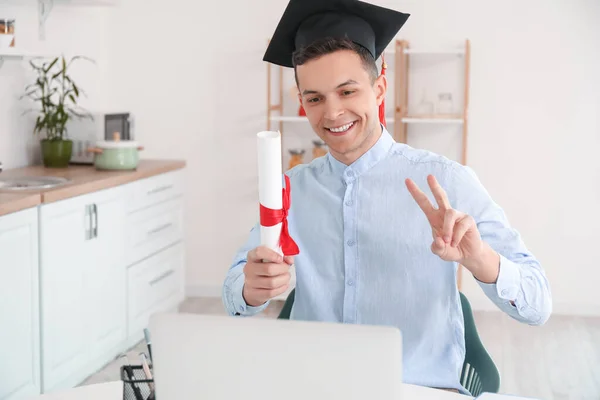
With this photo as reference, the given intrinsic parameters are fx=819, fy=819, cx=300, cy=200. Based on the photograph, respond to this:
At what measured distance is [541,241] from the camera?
5.12 m

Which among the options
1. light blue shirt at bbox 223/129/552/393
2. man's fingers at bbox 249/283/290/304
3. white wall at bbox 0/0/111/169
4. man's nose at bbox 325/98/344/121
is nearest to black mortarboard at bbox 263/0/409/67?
man's nose at bbox 325/98/344/121

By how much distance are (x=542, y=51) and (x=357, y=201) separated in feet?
11.3

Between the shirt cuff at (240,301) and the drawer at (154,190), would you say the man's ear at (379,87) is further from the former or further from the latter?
the drawer at (154,190)

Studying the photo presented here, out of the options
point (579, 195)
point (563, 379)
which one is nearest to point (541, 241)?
point (579, 195)

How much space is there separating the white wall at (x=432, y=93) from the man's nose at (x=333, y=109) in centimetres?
330

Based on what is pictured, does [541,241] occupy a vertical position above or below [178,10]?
below

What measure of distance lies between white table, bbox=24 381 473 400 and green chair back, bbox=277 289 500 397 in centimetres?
33

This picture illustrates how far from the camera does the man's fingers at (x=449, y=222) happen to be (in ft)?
4.71

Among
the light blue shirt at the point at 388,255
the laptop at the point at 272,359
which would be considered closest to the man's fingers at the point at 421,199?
the light blue shirt at the point at 388,255

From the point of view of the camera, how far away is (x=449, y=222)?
144cm

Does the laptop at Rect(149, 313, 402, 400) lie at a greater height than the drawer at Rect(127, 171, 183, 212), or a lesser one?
greater

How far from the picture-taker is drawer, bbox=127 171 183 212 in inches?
166

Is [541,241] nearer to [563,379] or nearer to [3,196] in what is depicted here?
[563,379]

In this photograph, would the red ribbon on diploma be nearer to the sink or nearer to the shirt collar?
the shirt collar
